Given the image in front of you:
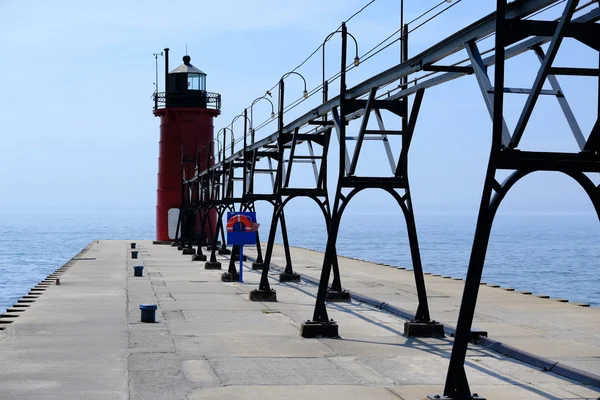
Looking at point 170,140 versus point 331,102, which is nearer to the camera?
point 331,102

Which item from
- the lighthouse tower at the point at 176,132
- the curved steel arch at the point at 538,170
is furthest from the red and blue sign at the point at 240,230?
the lighthouse tower at the point at 176,132

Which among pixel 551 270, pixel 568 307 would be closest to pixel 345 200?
pixel 568 307

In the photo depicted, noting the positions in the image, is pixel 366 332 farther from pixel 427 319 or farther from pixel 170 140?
pixel 170 140

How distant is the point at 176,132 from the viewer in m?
58.5

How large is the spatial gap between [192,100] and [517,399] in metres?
49.8

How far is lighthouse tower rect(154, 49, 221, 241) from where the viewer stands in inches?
2306

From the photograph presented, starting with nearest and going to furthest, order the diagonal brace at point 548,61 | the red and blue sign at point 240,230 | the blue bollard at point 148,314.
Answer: the diagonal brace at point 548,61, the blue bollard at point 148,314, the red and blue sign at point 240,230

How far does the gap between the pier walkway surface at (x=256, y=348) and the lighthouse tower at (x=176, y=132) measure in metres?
33.2

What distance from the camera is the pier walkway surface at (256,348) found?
37.4ft

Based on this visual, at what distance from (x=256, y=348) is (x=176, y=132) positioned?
44857mm

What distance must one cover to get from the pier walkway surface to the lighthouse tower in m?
33.2

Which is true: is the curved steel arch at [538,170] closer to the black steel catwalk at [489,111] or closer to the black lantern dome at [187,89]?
the black steel catwalk at [489,111]

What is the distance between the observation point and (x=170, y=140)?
193 ft

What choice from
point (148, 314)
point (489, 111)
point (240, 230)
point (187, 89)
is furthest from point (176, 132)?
point (489, 111)
